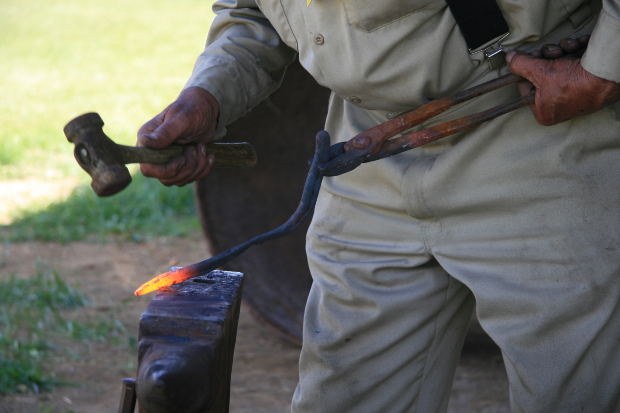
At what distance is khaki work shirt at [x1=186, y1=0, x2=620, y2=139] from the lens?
183cm

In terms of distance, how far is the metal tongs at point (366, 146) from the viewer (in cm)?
189

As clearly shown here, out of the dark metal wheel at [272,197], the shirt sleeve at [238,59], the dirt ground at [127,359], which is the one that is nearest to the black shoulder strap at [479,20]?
the shirt sleeve at [238,59]

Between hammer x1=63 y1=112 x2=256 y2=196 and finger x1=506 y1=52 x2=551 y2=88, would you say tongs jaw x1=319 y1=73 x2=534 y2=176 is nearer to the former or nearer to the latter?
finger x1=506 y1=52 x2=551 y2=88

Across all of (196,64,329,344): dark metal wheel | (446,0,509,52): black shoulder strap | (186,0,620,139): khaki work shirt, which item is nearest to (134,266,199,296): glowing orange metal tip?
(186,0,620,139): khaki work shirt

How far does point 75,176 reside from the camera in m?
6.33

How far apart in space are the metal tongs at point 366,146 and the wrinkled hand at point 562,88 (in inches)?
2.1

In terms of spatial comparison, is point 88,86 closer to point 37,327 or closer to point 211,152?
point 37,327

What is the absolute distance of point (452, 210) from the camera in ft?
6.47

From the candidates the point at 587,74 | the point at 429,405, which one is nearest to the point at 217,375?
the point at 429,405

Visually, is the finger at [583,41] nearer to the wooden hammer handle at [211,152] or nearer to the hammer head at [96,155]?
the wooden hammer handle at [211,152]

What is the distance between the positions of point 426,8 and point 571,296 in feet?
1.98

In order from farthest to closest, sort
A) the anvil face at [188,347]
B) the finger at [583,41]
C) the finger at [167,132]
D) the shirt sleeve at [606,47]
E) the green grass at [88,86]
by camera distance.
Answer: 1. the green grass at [88,86]
2. the finger at [167,132]
3. the finger at [583,41]
4. the shirt sleeve at [606,47]
5. the anvil face at [188,347]

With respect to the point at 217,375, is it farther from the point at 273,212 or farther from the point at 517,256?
the point at 273,212

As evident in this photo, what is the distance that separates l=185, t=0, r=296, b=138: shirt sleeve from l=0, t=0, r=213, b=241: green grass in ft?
10.3
